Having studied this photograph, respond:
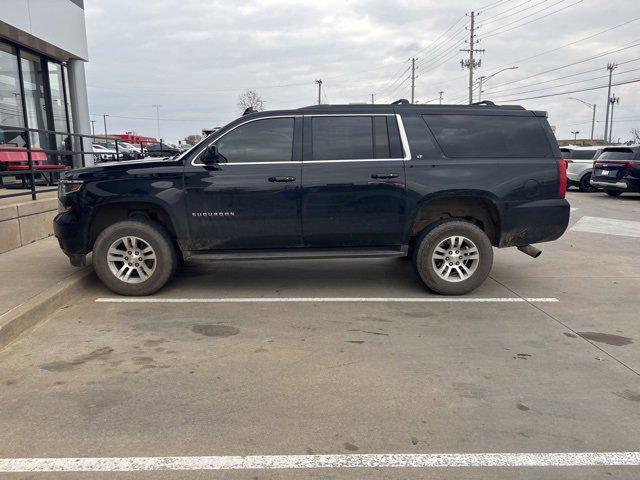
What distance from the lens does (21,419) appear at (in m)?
3.28

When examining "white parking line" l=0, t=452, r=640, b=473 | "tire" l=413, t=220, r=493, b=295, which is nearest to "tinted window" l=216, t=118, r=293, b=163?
"tire" l=413, t=220, r=493, b=295

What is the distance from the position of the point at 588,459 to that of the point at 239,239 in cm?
400

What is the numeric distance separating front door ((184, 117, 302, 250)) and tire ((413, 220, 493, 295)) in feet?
4.68

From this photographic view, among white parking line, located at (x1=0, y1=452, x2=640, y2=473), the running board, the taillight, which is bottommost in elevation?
white parking line, located at (x1=0, y1=452, x2=640, y2=473)

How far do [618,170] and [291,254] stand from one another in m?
15.0

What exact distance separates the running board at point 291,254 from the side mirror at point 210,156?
1.01 metres

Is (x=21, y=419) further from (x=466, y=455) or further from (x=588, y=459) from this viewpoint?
(x=588, y=459)

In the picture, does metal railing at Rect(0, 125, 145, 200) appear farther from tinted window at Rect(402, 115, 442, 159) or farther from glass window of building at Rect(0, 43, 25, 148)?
tinted window at Rect(402, 115, 442, 159)

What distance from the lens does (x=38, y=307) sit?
16.6ft

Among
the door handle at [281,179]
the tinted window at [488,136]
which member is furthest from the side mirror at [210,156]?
the tinted window at [488,136]

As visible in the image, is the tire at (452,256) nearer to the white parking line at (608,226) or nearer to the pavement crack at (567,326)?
the pavement crack at (567,326)

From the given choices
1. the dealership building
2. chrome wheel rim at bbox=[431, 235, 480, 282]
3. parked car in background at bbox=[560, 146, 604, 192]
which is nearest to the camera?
chrome wheel rim at bbox=[431, 235, 480, 282]

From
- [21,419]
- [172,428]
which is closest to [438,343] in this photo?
[172,428]

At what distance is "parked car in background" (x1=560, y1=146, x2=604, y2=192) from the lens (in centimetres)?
2011
